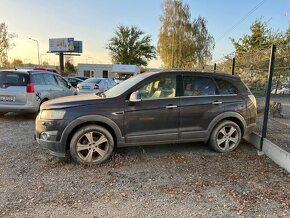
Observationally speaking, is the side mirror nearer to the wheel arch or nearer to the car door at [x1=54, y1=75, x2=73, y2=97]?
the wheel arch

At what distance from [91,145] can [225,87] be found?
115 inches

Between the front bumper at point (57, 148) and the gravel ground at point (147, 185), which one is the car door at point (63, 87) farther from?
the front bumper at point (57, 148)

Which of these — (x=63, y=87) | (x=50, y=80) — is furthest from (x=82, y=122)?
(x=63, y=87)

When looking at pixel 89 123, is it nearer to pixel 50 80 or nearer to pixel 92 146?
pixel 92 146

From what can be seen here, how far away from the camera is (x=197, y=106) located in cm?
494

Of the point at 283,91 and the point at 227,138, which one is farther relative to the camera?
the point at 283,91

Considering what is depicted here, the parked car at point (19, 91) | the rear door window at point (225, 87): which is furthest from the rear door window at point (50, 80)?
the rear door window at point (225, 87)

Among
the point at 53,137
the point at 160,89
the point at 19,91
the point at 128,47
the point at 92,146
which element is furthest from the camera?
the point at 128,47

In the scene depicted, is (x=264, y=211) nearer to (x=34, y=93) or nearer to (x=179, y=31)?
(x=34, y=93)

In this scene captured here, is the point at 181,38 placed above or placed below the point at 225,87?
above

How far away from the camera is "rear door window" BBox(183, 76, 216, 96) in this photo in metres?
5.00

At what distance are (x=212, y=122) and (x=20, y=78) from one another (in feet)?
19.4

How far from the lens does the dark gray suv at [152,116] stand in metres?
4.41

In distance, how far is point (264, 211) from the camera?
3.16m
